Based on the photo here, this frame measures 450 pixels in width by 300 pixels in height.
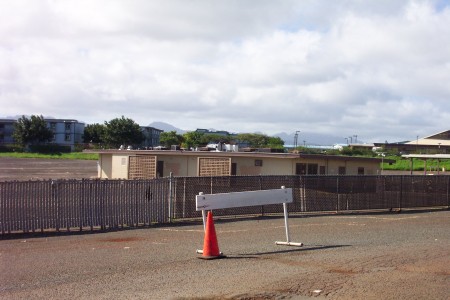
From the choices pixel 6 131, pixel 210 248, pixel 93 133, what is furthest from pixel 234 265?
pixel 6 131

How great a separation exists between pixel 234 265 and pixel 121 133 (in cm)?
9604

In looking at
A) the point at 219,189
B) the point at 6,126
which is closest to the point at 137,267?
the point at 219,189

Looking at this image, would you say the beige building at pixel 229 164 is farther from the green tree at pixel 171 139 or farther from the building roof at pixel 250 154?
the green tree at pixel 171 139

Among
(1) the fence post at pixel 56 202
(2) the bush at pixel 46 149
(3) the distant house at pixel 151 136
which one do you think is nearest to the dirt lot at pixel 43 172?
(1) the fence post at pixel 56 202

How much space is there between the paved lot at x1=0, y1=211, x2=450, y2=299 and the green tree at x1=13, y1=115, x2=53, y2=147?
9880cm

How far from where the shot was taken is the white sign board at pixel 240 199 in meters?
11.5

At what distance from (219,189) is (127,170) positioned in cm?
1505

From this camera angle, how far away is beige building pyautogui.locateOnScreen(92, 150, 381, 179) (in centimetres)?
2939

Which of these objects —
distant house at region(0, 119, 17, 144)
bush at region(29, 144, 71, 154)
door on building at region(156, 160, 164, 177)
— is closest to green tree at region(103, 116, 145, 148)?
bush at region(29, 144, 71, 154)

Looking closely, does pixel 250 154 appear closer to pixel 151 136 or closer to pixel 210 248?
pixel 210 248

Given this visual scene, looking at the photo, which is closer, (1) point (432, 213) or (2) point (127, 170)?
(1) point (432, 213)

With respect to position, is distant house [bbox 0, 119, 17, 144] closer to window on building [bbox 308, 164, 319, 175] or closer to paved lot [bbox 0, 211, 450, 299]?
window on building [bbox 308, 164, 319, 175]

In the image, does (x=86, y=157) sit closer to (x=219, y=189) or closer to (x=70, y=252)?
(x=219, y=189)

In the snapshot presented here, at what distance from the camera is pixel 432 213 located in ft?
71.3
